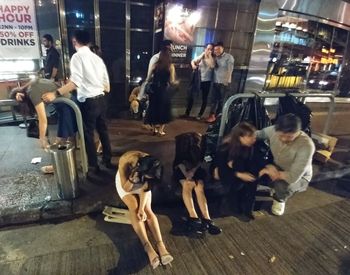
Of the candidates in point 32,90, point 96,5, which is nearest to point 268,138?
point 32,90

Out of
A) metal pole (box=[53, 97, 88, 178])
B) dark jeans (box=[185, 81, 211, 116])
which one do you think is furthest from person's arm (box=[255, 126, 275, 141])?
dark jeans (box=[185, 81, 211, 116])

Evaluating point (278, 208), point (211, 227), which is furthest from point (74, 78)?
point (278, 208)

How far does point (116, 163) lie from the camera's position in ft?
13.7

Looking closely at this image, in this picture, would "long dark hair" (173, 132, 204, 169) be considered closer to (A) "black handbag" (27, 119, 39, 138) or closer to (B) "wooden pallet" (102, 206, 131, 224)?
(B) "wooden pallet" (102, 206, 131, 224)

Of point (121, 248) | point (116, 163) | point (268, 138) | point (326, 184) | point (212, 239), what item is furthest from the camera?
point (326, 184)

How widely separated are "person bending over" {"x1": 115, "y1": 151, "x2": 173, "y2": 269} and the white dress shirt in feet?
3.69

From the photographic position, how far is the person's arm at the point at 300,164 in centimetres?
314

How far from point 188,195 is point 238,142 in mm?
888

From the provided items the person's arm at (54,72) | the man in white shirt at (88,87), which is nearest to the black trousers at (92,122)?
the man in white shirt at (88,87)

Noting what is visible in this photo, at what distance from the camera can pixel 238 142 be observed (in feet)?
10.6

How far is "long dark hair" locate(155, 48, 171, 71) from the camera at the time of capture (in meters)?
4.56

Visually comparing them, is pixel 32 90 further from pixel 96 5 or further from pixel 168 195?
pixel 96 5

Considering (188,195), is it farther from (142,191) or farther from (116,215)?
(116,215)

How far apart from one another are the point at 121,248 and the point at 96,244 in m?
0.28
